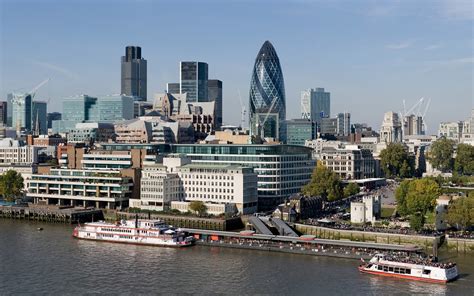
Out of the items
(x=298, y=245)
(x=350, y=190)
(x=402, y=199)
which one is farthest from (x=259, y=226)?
(x=350, y=190)

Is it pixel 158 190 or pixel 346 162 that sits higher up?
pixel 346 162

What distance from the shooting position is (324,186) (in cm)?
9306

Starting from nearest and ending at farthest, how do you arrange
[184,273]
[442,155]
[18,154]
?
[184,273]
[18,154]
[442,155]

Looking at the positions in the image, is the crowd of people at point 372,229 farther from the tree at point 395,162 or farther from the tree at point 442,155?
the tree at point 442,155

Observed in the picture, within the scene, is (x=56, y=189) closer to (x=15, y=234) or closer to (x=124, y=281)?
(x=15, y=234)

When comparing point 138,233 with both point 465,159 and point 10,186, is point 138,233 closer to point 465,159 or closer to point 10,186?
point 10,186

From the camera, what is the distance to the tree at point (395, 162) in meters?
139

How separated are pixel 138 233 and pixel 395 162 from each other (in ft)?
264

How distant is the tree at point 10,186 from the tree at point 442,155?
80.7 metres

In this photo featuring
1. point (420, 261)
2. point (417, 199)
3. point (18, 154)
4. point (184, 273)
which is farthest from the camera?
point (18, 154)

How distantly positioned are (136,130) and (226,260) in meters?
95.0

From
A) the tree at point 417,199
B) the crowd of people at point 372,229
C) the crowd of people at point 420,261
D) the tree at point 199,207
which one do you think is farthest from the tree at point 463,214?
the tree at point 199,207

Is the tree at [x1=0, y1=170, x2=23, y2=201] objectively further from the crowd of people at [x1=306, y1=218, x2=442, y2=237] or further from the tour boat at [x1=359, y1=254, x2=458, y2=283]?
the tour boat at [x1=359, y1=254, x2=458, y2=283]

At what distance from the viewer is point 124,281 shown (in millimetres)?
51750
